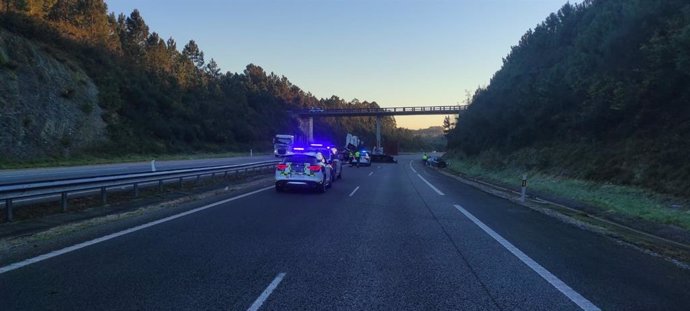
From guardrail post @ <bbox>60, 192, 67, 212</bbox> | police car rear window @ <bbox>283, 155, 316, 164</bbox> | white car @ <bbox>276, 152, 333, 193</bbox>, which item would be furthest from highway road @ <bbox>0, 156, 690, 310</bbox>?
police car rear window @ <bbox>283, 155, 316, 164</bbox>

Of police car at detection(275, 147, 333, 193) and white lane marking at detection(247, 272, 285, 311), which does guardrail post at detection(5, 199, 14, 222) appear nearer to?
white lane marking at detection(247, 272, 285, 311)

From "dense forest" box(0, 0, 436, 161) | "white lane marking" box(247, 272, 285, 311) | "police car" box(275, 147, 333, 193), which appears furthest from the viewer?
"dense forest" box(0, 0, 436, 161)

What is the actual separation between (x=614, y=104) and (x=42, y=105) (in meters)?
39.4

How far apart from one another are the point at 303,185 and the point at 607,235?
37.5 ft

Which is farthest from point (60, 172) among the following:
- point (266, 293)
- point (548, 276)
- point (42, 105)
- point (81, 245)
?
point (548, 276)

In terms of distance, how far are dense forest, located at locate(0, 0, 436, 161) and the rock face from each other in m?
1.07

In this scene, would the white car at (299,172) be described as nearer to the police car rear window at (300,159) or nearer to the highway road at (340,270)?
the police car rear window at (300,159)

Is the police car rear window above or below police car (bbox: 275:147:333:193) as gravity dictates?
above

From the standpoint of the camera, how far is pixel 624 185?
19859mm

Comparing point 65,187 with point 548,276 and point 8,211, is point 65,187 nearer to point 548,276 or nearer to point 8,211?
point 8,211

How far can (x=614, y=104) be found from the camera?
2680 centimetres

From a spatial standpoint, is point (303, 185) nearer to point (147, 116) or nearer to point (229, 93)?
point (147, 116)

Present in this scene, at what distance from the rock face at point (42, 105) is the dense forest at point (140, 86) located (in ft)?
3.51

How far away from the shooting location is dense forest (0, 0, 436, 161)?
51312mm
